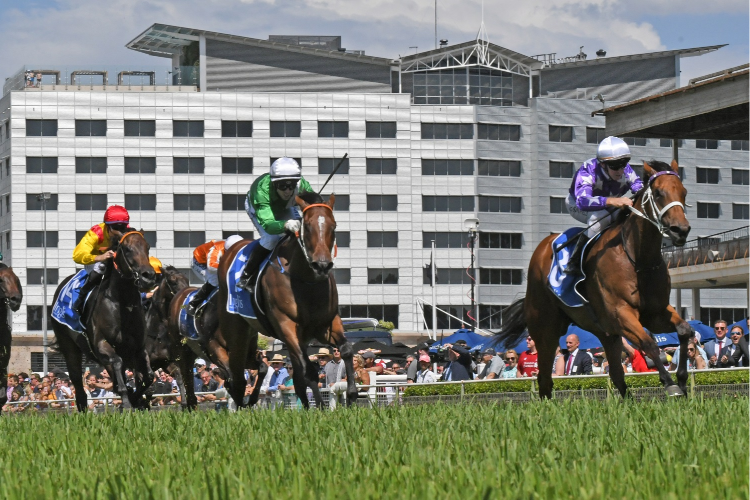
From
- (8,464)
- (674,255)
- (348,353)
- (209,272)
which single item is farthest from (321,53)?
(8,464)

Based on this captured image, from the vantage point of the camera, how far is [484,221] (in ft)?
269

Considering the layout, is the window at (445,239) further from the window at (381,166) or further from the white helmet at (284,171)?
the white helmet at (284,171)

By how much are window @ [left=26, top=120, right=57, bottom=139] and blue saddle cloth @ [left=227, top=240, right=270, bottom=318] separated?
6880 cm

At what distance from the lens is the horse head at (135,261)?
43.6 ft

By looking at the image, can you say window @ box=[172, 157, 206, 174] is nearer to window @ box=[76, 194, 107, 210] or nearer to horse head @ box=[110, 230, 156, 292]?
window @ box=[76, 194, 107, 210]

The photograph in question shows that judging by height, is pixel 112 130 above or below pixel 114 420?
above

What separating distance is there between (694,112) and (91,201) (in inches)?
2294

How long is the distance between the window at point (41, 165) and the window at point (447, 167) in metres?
25.3

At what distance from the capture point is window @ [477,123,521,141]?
82.1 m

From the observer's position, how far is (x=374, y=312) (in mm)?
79938

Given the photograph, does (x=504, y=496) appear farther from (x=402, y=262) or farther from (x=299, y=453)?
(x=402, y=262)

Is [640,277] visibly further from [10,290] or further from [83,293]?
[10,290]

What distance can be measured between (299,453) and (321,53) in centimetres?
7785

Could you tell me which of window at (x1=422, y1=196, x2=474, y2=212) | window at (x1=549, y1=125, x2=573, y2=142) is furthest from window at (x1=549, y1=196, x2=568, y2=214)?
window at (x1=422, y1=196, x2=474, y2=212)
